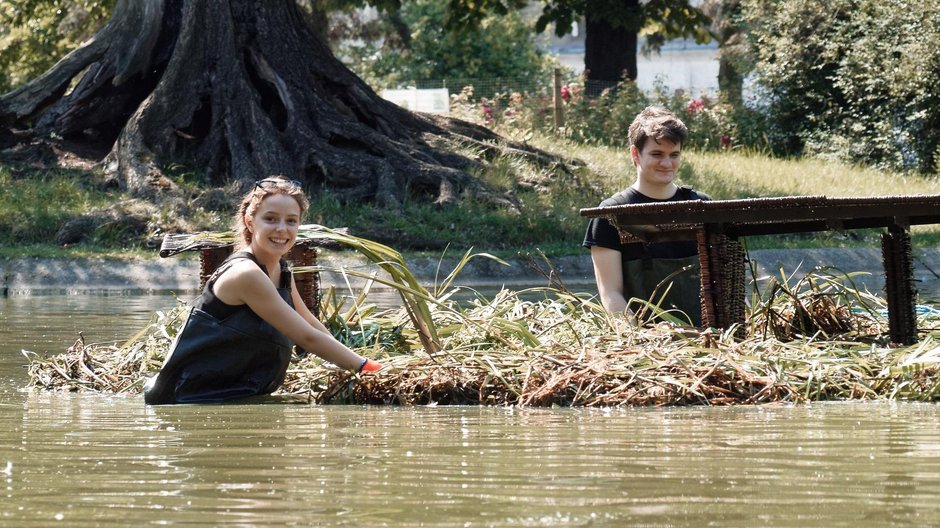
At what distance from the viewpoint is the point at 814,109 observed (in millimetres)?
30062

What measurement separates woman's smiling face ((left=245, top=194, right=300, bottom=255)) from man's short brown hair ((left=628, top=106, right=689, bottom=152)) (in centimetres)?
192

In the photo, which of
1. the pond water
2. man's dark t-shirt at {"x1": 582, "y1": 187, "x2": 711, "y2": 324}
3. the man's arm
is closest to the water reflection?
the pond water

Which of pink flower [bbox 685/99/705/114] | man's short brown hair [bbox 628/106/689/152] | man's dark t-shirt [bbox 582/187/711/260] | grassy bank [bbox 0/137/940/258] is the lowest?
grassy bank [bbox 0/137/940/258]

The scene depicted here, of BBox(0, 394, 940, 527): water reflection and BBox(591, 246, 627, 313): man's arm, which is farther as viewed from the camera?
BBox(591, 246, 627, 313): man's arm

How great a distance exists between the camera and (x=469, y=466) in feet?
15.7

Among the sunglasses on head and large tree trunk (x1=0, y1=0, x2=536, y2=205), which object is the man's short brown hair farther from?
Result: large tree trunk (x1=0, y1=0, x2=536, y2=205)

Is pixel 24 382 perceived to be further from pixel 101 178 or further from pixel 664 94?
pixel 664 94

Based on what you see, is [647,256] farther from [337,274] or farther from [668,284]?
[337,274]

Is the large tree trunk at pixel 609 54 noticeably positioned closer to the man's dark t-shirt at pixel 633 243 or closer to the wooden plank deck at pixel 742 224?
the man's dark t-shirt at pixel 633 243

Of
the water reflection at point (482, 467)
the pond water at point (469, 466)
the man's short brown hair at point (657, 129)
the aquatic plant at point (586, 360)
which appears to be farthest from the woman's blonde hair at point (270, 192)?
the man's short brown hair at point (657, 129)

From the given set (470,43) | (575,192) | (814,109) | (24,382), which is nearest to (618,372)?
(24,382)

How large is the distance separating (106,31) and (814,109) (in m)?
14.4

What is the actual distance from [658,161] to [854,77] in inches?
837

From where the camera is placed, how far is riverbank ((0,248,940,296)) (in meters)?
17.8
